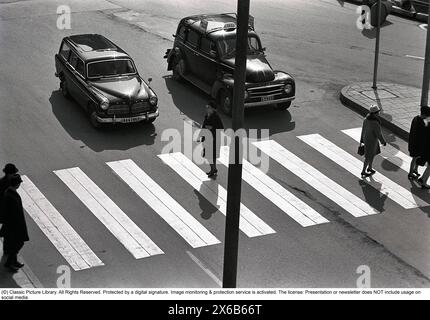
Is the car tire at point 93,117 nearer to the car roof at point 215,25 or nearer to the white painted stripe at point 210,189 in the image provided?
the white painted stripe at point 210,189

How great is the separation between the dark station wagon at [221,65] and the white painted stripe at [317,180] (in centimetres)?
188

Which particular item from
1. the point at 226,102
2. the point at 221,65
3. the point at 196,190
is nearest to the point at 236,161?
the point at 196,190

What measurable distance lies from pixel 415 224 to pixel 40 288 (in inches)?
277

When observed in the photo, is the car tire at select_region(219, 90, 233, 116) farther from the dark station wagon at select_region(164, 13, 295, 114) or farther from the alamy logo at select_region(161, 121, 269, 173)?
the alamy logo at select_region(161, 121, 269, 173)

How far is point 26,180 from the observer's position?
16.9 m

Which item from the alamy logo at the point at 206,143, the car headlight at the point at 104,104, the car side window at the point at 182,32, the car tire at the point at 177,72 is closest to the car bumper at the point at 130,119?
the car headlight at the point at 104,104

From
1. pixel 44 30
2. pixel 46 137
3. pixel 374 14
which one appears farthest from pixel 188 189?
pixel 44 30

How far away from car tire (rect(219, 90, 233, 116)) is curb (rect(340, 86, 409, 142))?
Answer: 3.19m

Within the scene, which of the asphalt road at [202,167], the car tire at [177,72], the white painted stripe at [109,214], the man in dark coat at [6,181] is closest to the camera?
the man in dark coat at [6,181]

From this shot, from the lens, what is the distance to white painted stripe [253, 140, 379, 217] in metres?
16.0

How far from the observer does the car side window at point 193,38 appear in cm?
2234

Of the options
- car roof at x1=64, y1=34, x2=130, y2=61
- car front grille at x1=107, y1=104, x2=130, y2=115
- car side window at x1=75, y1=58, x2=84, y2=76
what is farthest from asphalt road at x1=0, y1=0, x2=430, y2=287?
car roof at x1=64, y1=34, x2=130, y2=61

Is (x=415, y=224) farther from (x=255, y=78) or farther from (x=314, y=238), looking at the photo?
(x=255, y=78)

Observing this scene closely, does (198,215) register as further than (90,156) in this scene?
No
